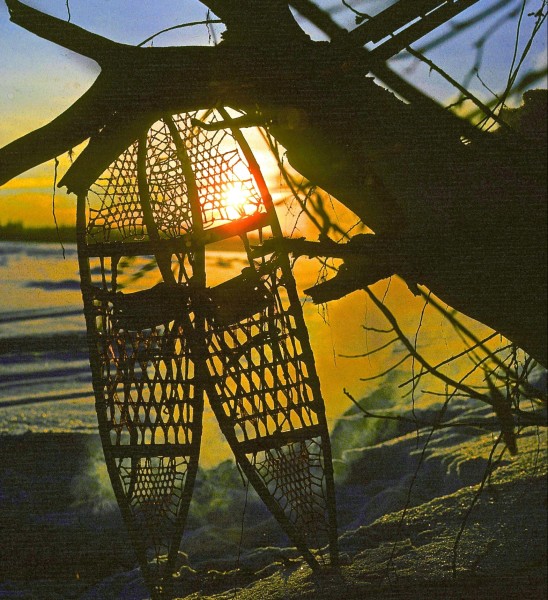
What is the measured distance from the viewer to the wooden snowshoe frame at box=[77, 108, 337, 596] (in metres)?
Result: 3.30

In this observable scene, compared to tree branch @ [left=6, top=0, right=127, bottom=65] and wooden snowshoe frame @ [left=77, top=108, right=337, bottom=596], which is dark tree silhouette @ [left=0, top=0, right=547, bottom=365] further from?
wooden snowshoe frame @ [left=77, top=108, right=337, bottom=596]

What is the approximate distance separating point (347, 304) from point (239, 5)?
25.6 feet

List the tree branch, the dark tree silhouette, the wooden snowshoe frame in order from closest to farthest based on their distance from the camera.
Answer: the dark tree silhouette
the tree branch
the wooden snowshoe frame

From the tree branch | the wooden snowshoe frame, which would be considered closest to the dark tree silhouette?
the tree branch

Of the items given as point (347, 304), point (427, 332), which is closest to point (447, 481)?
point (427, 332)

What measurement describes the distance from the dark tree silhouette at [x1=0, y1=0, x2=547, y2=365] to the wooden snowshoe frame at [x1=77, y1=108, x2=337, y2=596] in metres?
0.86

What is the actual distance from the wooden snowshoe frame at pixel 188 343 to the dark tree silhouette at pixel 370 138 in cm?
86

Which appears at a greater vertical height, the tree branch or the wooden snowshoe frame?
the tree branch

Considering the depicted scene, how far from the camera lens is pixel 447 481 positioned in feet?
15.2

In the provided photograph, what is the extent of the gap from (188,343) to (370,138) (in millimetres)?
1559

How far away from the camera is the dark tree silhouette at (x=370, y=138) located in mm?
2006

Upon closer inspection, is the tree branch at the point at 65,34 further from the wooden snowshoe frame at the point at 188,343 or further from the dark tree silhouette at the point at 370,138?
the wooden snowshoe frame at the point at 188,343

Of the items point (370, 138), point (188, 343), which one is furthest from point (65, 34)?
point (188, 343)

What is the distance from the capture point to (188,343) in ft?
11.3
